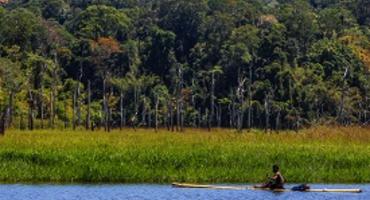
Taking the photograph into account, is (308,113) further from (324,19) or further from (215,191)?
(215,191)

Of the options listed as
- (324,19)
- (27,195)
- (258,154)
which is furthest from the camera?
(324,19)

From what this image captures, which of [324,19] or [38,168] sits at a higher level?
[324,19]

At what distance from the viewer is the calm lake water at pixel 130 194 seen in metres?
22.6

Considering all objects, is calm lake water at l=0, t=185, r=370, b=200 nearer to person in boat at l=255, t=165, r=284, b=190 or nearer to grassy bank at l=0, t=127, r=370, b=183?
person in boat at l=255, t=165, r=284, b=190

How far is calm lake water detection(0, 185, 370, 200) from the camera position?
22.6 m

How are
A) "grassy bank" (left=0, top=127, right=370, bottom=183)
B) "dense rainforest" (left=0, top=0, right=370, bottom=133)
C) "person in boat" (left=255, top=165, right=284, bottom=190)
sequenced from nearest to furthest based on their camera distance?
"person in boat" (left=255, top=165, right=284, bottom=190) → "grassy bank" (left=0, top=127, right=370, bottom=183) → "dense rainforest" (left=0, top=0, right=370, bottom=133)

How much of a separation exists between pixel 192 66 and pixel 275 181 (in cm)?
5644

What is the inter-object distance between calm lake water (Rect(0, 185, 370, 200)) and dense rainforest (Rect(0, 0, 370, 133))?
38763 mm

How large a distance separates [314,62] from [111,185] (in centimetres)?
5250

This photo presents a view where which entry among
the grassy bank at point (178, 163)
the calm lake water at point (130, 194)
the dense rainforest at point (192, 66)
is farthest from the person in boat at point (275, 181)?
the dense rainforest at point (192, 66)

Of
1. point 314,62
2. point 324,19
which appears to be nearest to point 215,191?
point 314,62

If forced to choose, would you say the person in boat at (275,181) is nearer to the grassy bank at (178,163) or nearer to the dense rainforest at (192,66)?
the grassy bank at (178,163)

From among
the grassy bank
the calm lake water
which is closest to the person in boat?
the calm lake water

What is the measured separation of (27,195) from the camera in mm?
22656
